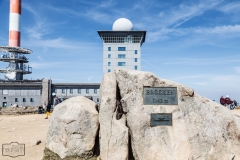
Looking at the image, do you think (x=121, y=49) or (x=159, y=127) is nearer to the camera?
(x=159, y=127)

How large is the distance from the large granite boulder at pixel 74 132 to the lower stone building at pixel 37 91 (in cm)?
3787

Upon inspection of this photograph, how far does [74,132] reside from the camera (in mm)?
8156

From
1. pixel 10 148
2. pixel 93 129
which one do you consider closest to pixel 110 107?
pixel 93 129

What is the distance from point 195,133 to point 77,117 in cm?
461

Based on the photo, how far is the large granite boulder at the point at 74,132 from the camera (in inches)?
319

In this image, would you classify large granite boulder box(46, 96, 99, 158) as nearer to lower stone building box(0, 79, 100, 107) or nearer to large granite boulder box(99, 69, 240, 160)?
large granite boulder box(99, 69, 240, 160)

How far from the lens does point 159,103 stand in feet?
27.9

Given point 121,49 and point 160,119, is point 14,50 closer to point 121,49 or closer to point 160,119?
point 121,49

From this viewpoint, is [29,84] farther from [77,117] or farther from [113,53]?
[77,117]

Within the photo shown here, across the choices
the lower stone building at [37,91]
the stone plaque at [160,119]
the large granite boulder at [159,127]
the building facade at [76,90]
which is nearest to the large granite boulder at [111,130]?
the large granite boulder at [159,127]

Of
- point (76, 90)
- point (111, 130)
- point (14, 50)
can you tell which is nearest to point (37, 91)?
point (76, 90)

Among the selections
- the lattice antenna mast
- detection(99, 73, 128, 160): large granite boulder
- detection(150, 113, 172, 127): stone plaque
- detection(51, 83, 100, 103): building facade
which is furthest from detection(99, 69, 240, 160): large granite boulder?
the lattice antenna mast

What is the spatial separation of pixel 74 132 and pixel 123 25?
58.7 meters

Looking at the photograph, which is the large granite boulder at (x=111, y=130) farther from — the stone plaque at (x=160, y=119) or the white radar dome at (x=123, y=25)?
the white radar dome at (x=123, y=25)
